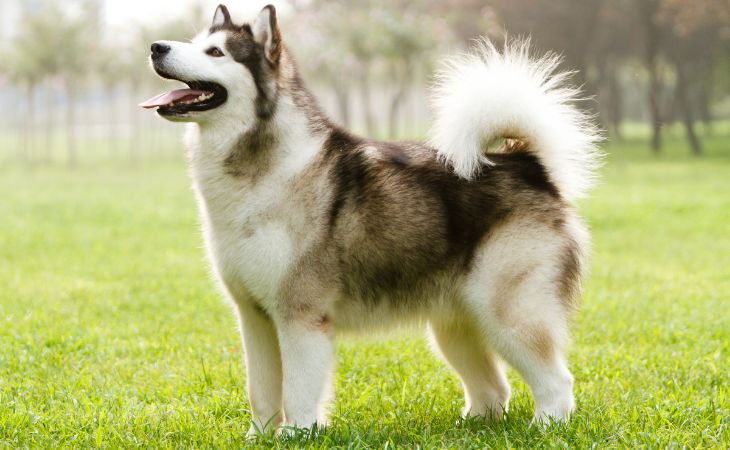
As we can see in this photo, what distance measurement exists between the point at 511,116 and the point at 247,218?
1273mm

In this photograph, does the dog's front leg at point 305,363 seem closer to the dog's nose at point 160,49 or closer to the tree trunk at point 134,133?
the dog's nose at point 160,49

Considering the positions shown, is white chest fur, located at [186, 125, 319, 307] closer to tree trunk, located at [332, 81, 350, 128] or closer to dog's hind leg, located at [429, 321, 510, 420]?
dog's hind leg, located at [429, 321, 510, 420]

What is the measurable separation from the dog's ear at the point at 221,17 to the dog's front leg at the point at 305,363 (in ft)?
4.32

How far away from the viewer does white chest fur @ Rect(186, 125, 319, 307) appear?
12.1 feet

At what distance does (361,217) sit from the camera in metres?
3.80

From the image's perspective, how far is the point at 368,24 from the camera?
28.3 m

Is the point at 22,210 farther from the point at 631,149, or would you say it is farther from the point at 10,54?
the point at 631,149

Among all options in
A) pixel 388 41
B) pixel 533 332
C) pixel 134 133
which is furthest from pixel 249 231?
pixel 134 133

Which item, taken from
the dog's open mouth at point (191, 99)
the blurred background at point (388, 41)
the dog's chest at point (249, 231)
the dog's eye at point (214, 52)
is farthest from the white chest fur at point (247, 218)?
the blurred background at point (388, 41)

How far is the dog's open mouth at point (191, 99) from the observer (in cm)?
361

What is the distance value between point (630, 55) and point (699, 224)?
30133 mm

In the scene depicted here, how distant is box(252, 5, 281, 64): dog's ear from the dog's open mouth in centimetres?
26

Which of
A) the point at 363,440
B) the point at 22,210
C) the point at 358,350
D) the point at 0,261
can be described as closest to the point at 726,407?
the point at 363,440

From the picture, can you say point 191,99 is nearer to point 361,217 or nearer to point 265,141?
point 265,141
